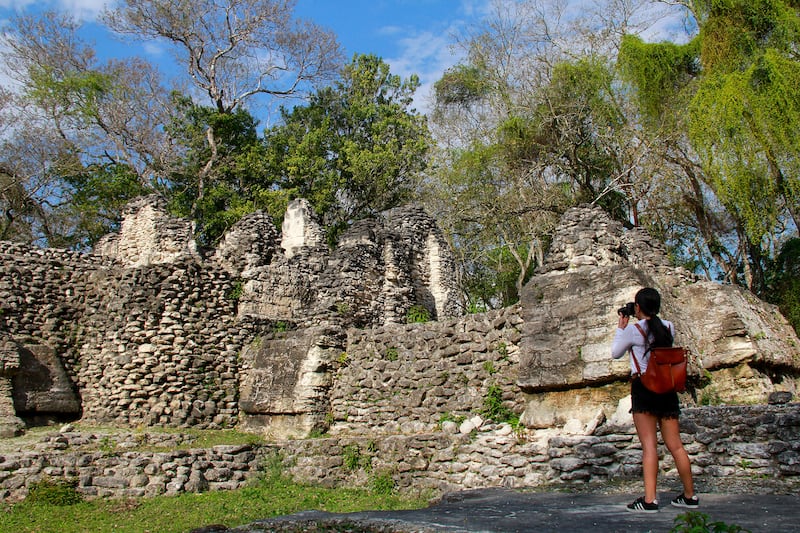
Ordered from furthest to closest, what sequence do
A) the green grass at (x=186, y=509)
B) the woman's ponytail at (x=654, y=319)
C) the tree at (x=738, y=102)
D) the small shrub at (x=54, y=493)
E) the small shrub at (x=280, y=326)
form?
the tree at (x=738, y=102) → the small shrub at (x=280, y=326) → the small shrub at (x=54, y=493) → the green grass at (x=186, y=509) → the woman's ponytail at (x=654, y=319)

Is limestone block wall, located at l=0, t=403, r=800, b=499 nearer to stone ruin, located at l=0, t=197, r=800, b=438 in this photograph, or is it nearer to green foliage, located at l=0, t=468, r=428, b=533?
green foliage, located at l=0, t=468, r=428, b=533

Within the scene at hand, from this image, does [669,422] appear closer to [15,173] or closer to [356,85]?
[15,173]

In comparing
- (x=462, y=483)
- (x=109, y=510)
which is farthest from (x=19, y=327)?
(x=462, y=483)

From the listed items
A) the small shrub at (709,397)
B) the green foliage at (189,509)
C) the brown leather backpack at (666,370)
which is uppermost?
the brown leather backpack at (666,370)

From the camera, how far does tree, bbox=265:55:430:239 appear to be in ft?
87.3

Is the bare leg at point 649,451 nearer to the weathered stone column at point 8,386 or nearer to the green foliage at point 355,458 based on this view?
the green foliage at point 355,458

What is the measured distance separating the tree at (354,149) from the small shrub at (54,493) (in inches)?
722

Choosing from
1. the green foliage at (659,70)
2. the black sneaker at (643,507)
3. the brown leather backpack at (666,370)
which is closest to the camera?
the black sneaker at (643,507)

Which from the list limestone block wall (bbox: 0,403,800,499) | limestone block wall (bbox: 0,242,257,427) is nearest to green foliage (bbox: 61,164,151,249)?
limestone block wall (bbox: 0,242,257,427)

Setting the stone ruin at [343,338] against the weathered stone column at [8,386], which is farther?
the weathered stone column at [8,386]

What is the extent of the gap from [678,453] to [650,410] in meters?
0.33

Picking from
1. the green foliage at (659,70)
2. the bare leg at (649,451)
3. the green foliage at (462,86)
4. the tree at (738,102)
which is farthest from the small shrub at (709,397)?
the green foliage at (462,86)

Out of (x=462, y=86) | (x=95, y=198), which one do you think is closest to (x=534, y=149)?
(x=462, y=86)

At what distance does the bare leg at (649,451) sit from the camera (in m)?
4.33
